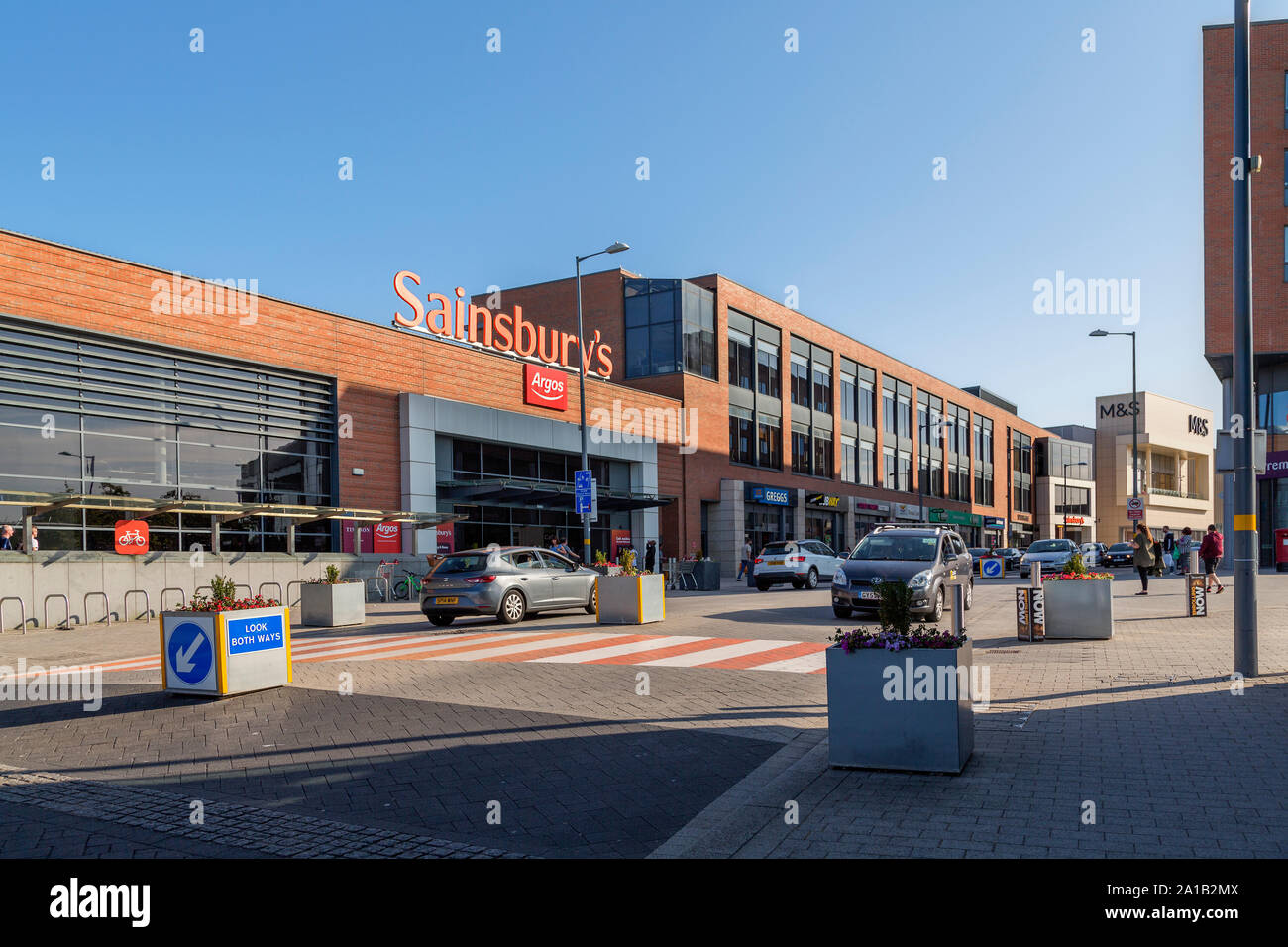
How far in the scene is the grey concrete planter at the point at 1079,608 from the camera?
13.8 m

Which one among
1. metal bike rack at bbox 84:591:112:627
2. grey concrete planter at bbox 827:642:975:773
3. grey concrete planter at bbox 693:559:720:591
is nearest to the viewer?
grey concrete planter at bbox 827:642:975:773

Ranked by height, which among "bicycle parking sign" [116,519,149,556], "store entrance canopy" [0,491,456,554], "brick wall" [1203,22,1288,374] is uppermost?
"brick wall" [1203,22,1288,374]

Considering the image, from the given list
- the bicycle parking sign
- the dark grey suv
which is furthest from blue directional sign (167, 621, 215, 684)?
the bicycle parking sign

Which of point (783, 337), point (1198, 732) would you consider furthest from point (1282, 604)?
point (783, 337)

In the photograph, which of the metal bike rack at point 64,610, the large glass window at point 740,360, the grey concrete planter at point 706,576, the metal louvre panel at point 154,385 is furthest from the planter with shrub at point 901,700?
the large glass window at point 740,360

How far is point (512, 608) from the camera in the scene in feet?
59.6

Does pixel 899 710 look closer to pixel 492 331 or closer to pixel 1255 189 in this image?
pixel 492 331

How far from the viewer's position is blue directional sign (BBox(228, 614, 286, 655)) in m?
9.81

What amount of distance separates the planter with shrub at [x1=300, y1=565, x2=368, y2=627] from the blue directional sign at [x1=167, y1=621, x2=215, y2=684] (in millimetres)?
8363

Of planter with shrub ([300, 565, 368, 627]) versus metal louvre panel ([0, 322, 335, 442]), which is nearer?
planter with shrub ([300, 565, 368, 627])

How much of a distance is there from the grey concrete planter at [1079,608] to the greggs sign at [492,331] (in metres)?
17.5

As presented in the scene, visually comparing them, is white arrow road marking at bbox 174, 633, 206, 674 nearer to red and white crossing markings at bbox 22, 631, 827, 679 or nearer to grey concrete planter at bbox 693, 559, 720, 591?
red and white crossing markings at bbox 22, 631, 827, 679

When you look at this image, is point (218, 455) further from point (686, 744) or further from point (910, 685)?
point (910, 685)
